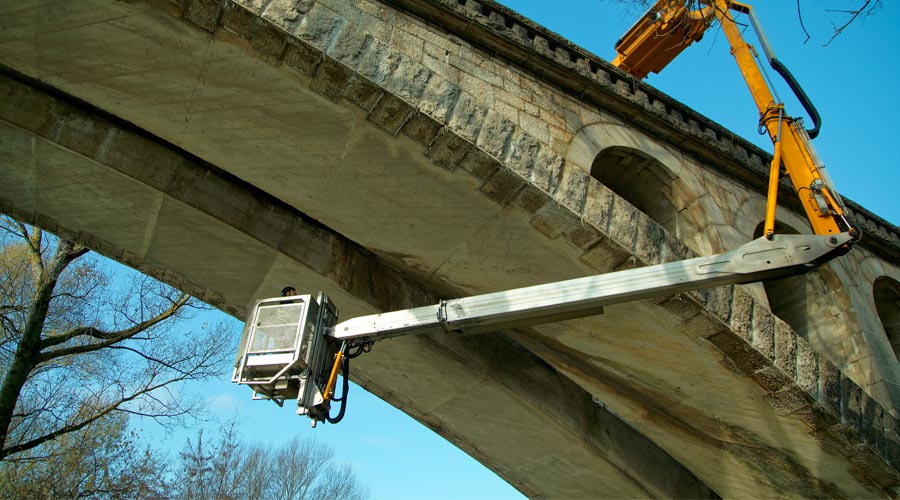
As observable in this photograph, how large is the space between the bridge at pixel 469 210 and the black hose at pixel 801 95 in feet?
2.80

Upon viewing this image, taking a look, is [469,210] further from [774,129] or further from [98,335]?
[98,335]

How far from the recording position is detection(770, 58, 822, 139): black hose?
6.80 meters

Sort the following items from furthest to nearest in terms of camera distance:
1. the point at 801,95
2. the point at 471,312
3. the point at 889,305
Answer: the point at 889,305 → the point at 801,95 → the point at 471,312

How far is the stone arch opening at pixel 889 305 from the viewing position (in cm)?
875

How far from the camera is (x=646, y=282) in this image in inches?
147

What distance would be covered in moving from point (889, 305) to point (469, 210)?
6849 millimetres

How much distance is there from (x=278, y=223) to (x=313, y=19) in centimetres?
207

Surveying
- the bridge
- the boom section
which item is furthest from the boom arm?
the bridge

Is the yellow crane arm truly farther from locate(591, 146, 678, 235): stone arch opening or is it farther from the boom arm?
locate(591, 146, 678, 235): stone arch opening

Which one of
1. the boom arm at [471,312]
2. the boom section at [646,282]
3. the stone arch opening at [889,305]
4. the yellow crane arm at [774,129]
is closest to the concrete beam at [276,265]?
the boom arm at [471,312]

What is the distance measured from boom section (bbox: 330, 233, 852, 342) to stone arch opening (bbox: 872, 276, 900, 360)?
5.96 meters

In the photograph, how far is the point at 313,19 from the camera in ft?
15.0

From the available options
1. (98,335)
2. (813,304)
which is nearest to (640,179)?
(813,304)

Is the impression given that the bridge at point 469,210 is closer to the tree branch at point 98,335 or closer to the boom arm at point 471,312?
the boom arm at point 471,312
